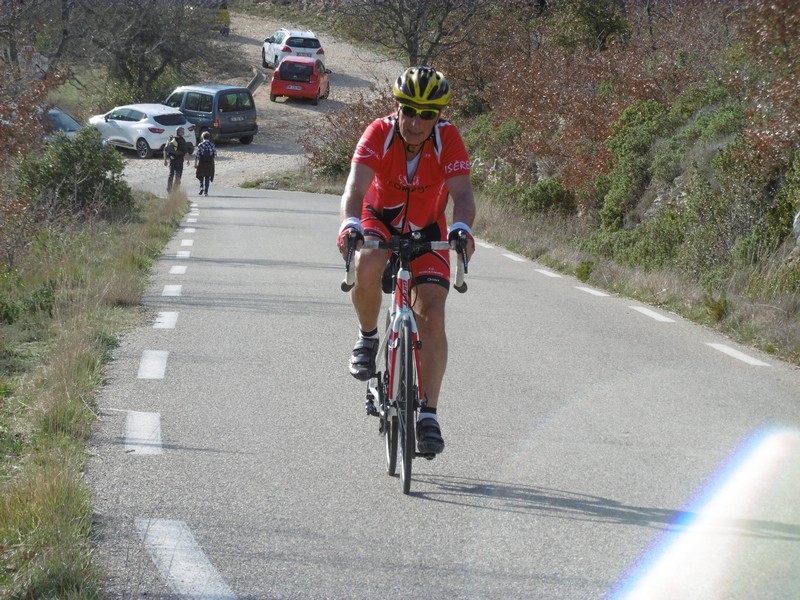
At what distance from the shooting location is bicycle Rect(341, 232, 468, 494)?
17.6 ft

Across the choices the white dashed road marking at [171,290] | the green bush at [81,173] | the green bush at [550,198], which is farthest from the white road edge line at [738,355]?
the green bush at [81,173]

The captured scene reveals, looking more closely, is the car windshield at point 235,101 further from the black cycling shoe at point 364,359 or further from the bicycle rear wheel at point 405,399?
the bicycle rear wheel at point 405,399

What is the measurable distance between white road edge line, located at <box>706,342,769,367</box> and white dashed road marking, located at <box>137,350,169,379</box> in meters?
4.46

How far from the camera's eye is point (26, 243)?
44.0 feet

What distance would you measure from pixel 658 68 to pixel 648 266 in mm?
6055

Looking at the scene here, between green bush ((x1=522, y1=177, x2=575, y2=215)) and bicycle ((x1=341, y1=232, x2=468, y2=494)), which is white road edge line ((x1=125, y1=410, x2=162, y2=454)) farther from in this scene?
green bush ((x1=522, y1=177, x2=575, y2=215))

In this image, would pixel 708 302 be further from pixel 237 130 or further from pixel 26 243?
pixel 237 130

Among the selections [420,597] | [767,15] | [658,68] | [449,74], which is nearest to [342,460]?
[420,597]

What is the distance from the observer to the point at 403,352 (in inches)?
214

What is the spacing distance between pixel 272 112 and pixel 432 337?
48.6 metres

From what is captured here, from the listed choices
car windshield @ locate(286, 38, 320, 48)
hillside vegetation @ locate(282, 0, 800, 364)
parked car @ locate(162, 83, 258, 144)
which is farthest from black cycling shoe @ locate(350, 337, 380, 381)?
car windshield @ locate(286, 38, 320, 48)

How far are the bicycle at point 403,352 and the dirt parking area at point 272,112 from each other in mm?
28493

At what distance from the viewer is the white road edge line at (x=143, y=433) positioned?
19.4 feet

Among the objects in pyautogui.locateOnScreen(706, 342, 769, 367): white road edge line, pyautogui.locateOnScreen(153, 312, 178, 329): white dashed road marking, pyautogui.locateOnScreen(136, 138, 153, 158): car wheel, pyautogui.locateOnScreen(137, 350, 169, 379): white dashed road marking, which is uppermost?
pyautogui.locateOnScreen(706, 342, 769, 367): white road edge line
